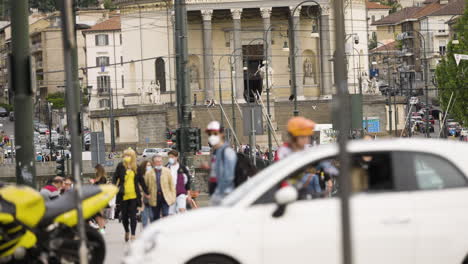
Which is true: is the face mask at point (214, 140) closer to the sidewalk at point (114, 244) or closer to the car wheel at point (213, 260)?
the car wheel at point (213, 260)

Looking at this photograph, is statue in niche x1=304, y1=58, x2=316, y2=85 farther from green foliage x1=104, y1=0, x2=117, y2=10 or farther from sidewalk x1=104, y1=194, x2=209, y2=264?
green foliage x1=104, y1=0, x2=117, y2=10

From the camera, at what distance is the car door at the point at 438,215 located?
1248 cm

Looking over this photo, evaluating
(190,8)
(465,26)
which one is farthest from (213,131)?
(190,8)

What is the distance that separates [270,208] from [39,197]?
3025 millimetres

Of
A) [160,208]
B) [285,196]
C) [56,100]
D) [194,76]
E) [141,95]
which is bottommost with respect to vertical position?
[160,208]

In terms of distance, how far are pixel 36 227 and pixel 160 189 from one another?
26.5 ft

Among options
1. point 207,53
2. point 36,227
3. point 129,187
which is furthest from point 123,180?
point 207,53

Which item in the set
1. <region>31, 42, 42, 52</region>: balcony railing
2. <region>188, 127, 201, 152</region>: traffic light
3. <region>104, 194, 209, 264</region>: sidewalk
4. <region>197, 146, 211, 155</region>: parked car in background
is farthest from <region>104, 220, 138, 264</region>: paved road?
<region>31, 42, 42, 52</region>: balcony railing

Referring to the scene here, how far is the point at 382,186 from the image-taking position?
41.5ft

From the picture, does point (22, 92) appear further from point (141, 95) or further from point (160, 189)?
point (141, 95)

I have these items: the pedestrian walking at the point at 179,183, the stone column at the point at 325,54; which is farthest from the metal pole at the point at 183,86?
the stone column at the point at 325,54

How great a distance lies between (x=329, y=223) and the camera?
12406 mm

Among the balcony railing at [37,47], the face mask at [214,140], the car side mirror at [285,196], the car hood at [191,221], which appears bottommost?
the car hood at [191,221]

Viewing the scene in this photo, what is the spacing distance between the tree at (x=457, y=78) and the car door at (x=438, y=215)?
221 ft
